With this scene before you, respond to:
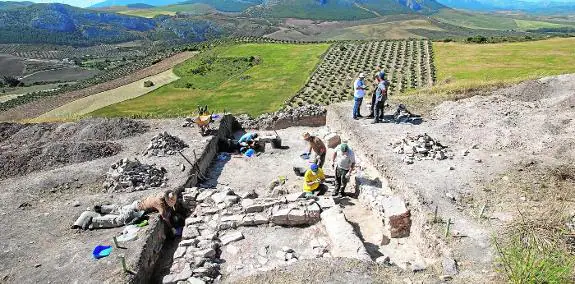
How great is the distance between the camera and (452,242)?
931 cm

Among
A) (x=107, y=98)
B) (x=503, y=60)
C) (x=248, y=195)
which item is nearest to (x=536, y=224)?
(x=248, y=195)

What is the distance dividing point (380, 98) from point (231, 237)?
9064mm

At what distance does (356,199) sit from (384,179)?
117 centimetres

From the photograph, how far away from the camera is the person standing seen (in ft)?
54.0

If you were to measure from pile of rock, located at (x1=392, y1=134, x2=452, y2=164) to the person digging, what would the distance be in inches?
297

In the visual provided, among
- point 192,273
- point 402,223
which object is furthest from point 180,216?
point 402,223

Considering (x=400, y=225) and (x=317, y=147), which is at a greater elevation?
(x=317, y=147)

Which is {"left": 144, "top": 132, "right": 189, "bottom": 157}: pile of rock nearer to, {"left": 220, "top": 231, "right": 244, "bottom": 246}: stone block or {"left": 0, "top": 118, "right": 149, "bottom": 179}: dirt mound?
{"left": 0, "top": 118, "right": 149, "bottom": 179}: dirt mound

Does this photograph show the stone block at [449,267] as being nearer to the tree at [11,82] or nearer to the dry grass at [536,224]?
the dry grass at [536,224]

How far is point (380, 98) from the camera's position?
1686 centimetres

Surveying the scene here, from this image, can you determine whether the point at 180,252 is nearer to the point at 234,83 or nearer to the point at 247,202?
the point at 247,202

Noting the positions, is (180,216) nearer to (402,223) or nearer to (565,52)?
(402,223)

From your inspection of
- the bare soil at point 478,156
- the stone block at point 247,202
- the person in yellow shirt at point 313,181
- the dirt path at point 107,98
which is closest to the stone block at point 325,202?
the person in yellow shirt at point 313,181

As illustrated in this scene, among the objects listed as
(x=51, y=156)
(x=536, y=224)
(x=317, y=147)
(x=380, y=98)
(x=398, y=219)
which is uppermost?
(x=380, y=98)
